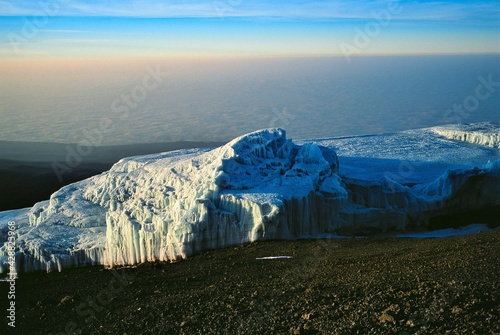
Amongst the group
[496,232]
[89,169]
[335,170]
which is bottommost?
[89,169]

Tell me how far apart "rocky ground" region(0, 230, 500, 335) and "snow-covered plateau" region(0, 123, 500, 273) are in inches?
28.1

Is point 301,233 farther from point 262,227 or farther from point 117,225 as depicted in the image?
point 117,225

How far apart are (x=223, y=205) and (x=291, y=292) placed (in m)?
4.25

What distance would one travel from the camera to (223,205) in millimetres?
15555

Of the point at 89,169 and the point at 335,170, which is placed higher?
the point at 335,170

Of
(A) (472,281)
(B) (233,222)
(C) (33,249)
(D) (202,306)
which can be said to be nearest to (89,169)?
(C) (33,249)

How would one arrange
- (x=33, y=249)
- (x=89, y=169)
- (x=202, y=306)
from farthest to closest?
1. (x=89, y=169)
2. (x=33, y=249)
3. (x=202, y=306)

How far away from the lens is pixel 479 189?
2080 cm

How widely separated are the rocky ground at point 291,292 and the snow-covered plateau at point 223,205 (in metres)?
0.71

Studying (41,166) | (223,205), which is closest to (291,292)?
(223,205)

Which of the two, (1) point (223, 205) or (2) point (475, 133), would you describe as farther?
(2) point (475, 133)

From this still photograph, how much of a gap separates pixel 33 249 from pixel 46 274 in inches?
45.4

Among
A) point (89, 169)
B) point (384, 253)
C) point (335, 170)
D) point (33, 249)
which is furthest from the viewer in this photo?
point (89, 169)

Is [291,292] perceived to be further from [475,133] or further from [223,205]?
[475,133]
